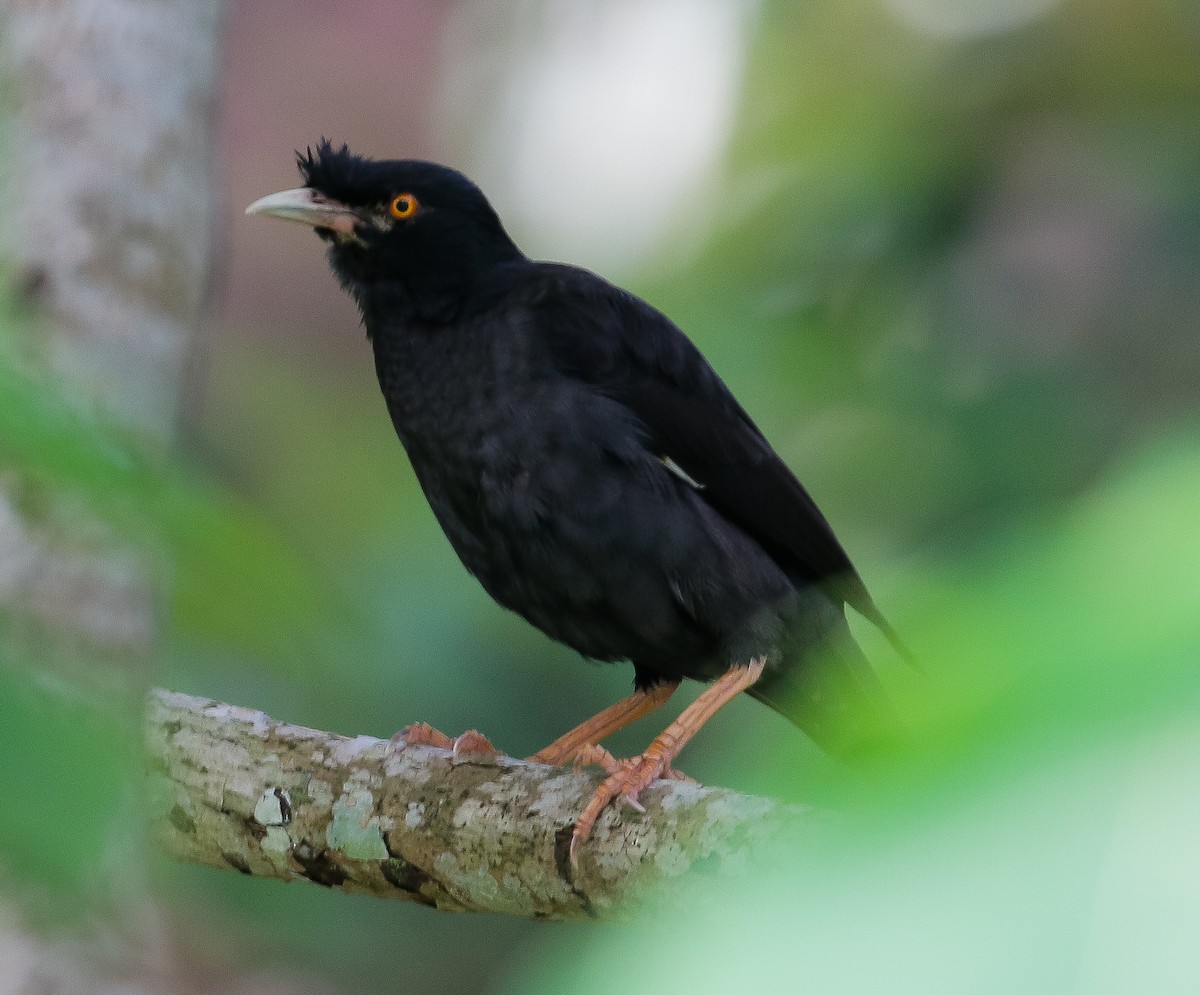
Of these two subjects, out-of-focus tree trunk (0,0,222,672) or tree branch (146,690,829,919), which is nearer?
tree branch (146,690,829,919)

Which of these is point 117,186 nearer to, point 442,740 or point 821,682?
point 442,740

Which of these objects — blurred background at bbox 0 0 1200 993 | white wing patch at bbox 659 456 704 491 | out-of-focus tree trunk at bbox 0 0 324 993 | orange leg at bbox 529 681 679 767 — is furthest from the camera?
orange leg at bbox 529 681 679 767

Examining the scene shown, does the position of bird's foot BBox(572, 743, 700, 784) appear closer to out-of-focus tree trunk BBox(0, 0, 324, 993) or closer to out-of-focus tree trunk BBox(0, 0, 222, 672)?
out-of-focus tree trunk BBox(0, 0, 324, 993)

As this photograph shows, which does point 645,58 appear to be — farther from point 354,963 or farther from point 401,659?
point 401,659

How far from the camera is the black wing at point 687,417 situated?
3377mm

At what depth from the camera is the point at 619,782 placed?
2.71 metres

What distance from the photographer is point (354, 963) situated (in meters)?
5.30

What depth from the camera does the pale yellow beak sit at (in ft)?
12.1

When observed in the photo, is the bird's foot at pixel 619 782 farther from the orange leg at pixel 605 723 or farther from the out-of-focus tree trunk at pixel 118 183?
the out-of-focus tree trunk at pixel 118 183

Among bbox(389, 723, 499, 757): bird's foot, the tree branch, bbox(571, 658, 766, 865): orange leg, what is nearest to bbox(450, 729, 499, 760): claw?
bbox(389, 723, 499, 757): bird's foot

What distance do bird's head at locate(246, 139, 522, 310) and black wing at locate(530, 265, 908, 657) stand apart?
12.2 inches

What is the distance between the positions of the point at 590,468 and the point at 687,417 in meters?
0.41

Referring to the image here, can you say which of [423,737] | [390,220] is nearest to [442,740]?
[423,737]

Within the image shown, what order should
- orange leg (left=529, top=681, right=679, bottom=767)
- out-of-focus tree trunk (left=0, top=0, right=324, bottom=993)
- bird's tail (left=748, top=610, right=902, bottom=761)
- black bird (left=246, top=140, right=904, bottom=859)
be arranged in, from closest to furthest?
out-of-focus tree trunk (left=0, top=0, right=324, bottom=993)
black bird (left=246, top=140, right=904, bottom=859)
bird's tail (left=748, top=610, right=902, bottom=761)
orange leg (left=529, top=681, right=679, bottom=767)
